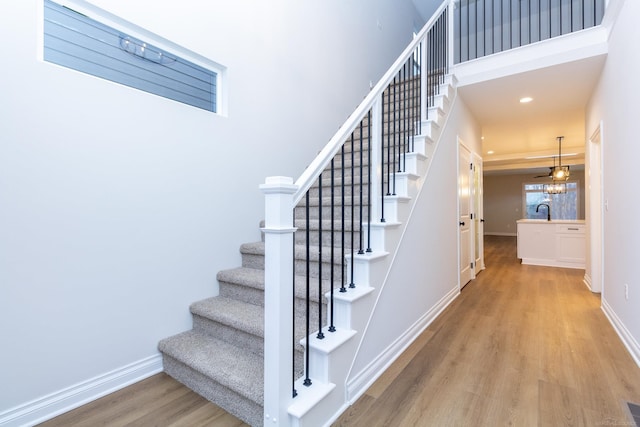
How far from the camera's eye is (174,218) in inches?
83.5

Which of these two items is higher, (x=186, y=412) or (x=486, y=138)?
(x=486, y=138)

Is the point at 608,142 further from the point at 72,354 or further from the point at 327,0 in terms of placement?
the point at 72,354

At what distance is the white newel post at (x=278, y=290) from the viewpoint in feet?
4.22

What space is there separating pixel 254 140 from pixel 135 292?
1.49m

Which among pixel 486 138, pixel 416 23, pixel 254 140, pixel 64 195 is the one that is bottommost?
pixel 64 195

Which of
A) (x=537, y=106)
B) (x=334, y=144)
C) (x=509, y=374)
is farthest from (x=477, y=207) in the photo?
(x=334, y=144)

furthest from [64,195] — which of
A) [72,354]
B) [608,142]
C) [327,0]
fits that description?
[608,142]

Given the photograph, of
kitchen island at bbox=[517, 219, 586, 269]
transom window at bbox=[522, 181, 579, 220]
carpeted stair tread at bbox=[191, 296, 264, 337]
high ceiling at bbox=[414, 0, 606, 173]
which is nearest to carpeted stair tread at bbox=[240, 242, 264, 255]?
carpeted stair tread at bbox=[191, 296, 264, 337]

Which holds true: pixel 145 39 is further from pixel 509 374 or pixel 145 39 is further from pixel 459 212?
pixel 459 212

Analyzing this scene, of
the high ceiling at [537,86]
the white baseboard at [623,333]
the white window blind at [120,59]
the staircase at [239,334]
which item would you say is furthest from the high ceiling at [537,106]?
the white window blind at [120,59]

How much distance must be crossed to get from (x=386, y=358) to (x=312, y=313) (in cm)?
65

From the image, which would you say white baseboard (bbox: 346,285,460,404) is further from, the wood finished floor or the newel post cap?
the newel post cap

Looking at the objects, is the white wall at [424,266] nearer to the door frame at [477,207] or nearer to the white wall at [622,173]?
the door frame at [477,207]

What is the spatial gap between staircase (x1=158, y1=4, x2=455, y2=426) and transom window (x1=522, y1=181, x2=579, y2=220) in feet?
38.5
